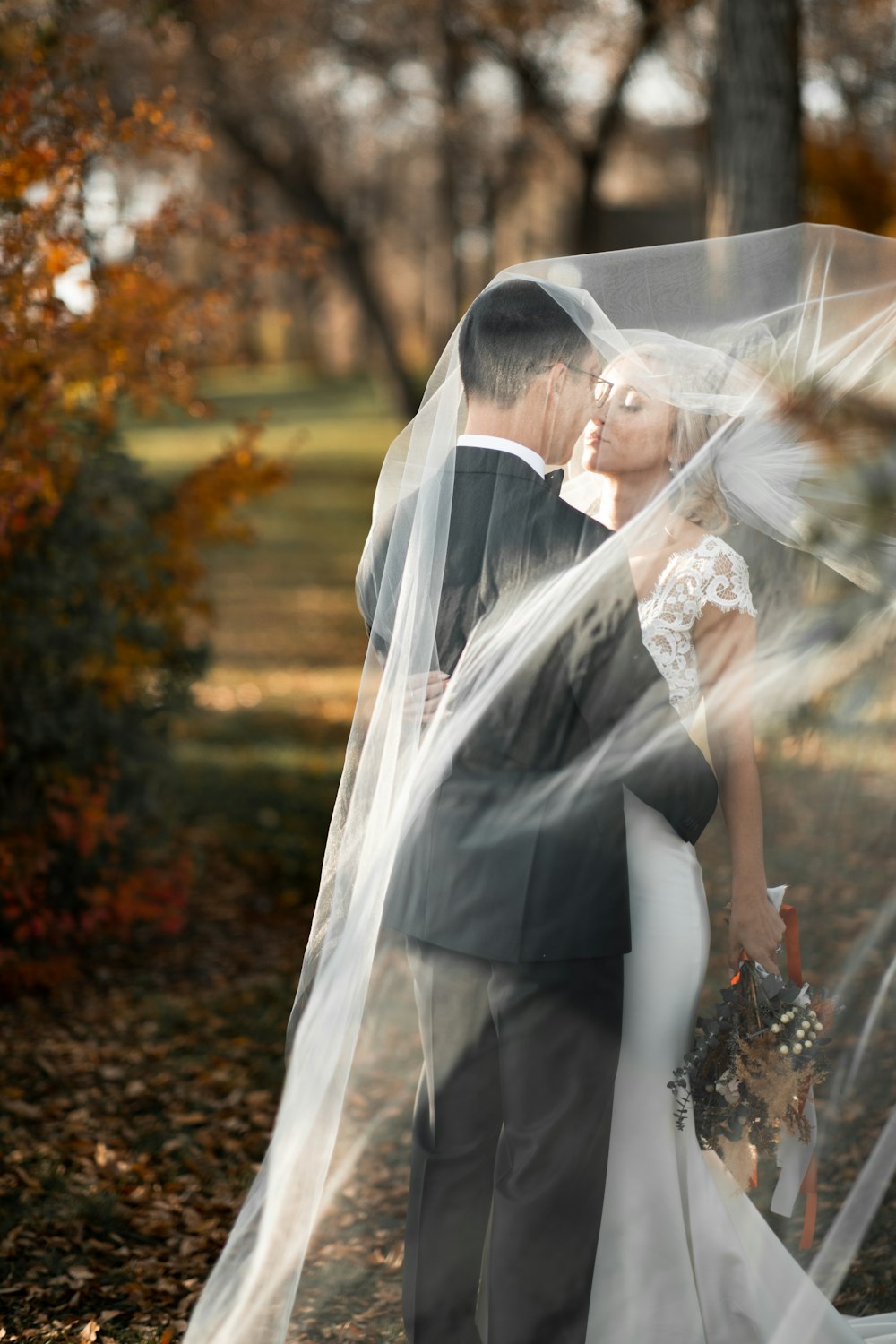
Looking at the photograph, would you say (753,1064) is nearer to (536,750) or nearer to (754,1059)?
(754,1059)

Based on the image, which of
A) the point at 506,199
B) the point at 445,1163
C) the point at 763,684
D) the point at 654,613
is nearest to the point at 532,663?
the point at 654,613

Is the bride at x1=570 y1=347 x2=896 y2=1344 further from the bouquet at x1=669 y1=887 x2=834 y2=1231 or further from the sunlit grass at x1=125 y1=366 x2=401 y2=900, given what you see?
the sunlit grass at x1=125 y1=366 x2=401 y2=900

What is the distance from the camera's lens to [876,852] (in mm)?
3471

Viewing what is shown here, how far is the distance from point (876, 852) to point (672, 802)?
94 cm

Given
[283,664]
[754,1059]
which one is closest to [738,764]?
[754,1059]

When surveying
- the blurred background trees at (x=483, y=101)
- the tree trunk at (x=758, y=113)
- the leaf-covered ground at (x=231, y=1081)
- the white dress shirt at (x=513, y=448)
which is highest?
the blurred background trees at (x=483, y=101)

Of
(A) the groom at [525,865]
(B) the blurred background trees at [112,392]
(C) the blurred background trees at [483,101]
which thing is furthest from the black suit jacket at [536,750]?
(C) the blurred background trees at [483,101]

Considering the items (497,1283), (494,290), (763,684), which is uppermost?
(494,290)

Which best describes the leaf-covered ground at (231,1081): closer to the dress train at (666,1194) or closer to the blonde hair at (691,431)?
the dress train at (666,1194)

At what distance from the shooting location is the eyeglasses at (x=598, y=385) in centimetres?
271

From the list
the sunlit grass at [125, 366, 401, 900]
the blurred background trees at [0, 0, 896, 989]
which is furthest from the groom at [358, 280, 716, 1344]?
the sunlit grass at [125, 366, 401, 900]

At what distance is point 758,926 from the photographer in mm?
2936

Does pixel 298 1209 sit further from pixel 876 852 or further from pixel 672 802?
pixel 876 852

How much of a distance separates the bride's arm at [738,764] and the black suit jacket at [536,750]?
0.11 metres
